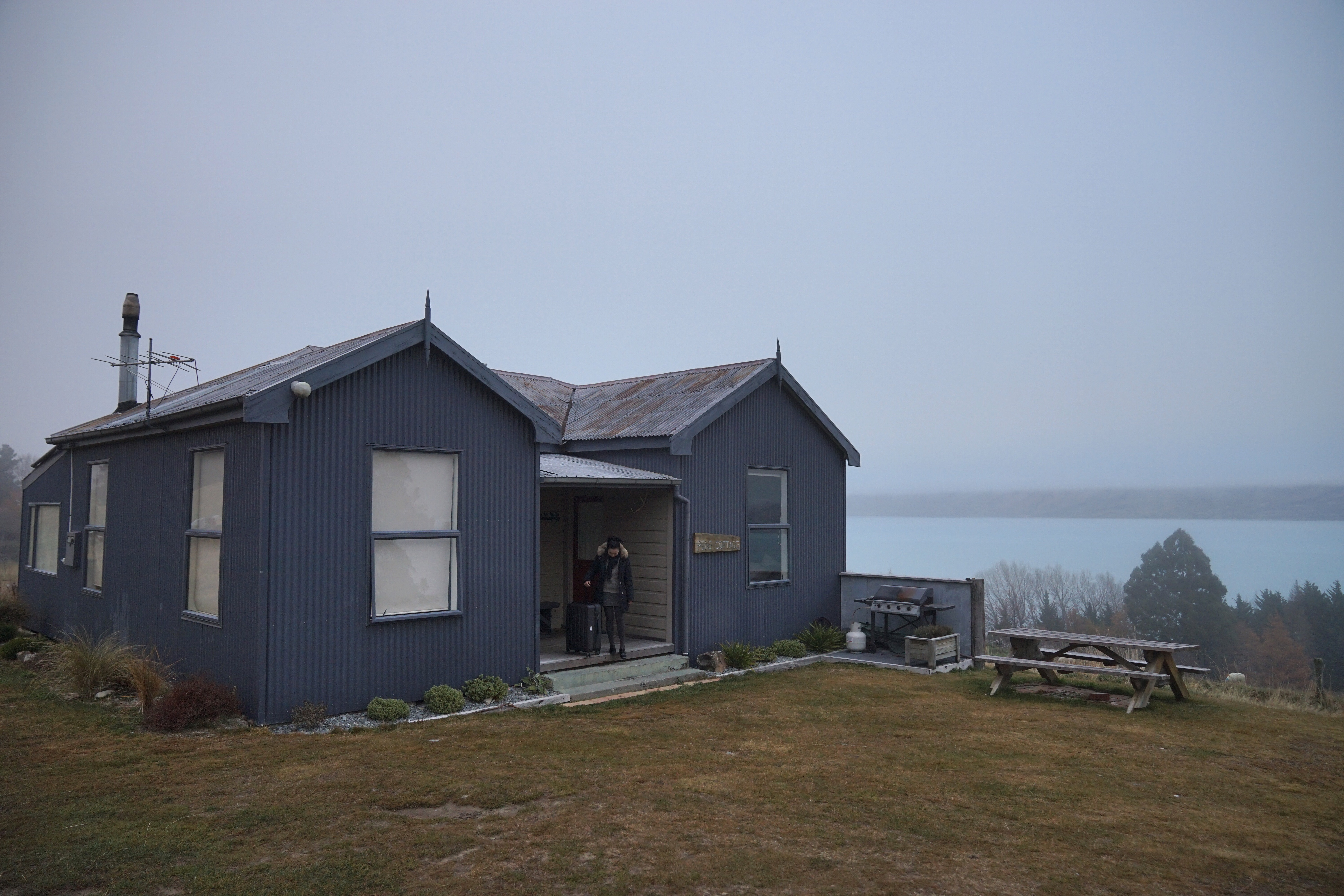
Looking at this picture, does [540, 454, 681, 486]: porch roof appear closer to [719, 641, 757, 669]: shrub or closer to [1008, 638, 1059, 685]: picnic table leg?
[719, 641, 757, 669]: shrub

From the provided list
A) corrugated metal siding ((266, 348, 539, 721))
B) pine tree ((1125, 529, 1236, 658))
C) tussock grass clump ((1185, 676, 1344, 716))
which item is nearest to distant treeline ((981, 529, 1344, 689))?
pine tree ((1125, 529, 1236, 658))

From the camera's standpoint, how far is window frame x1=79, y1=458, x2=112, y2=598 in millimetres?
12125

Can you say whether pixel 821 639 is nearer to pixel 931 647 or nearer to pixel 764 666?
pixel 764 666

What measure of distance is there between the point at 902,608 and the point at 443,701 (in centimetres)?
774

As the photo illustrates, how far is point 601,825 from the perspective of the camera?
5.72m

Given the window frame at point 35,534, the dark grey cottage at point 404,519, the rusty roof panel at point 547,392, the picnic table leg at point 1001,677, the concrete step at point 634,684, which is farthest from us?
the rusty roof panel at point 547,392

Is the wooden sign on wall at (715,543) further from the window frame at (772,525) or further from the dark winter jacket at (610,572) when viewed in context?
the dark winter jacket at (610,572)

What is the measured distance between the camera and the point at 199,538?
31.6 ft

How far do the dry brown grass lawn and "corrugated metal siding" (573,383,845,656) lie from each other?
3587 mm

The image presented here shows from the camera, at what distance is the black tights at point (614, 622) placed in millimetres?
11867

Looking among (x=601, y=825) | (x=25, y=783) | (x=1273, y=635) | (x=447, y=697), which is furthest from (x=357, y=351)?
(x=1273, y=635)

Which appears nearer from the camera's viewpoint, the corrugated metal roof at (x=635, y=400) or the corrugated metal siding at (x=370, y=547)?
the corrugated metal siding at (x=370, y=547)

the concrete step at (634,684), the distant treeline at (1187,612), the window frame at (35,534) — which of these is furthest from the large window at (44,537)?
the distant treeline at (1187,612)

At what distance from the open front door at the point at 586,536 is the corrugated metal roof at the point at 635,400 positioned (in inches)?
45.0
